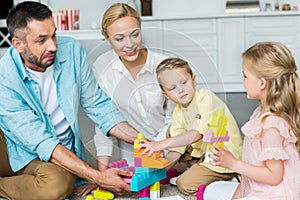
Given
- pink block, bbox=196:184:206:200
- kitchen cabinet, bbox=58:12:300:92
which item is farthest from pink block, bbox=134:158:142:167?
kitchen cabinet, bbox=58:12:300:92

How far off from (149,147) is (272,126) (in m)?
0.42

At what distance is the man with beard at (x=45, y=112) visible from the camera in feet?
6.29

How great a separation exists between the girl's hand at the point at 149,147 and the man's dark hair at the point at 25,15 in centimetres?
57

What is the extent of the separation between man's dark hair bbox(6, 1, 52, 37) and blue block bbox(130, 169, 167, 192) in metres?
0.63

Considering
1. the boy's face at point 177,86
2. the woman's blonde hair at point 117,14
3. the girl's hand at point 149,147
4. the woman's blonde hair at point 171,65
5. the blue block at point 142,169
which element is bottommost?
the blue block at point 142,169

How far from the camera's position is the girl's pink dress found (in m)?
1.49

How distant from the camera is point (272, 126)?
1.49 m

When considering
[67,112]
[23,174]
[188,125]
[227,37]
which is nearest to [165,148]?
[188,125]

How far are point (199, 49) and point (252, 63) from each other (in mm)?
425

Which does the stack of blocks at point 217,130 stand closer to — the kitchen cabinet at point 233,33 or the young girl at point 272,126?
the young girl at point 272,126

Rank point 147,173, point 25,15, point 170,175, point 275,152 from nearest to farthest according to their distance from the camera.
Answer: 1. point 275,152
2. point 147,173
3. point 25,15
4. point 170,175

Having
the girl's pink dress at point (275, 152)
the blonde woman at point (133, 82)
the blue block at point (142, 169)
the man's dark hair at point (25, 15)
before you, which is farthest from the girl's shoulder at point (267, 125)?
the man's dark hair at point (25, 15)

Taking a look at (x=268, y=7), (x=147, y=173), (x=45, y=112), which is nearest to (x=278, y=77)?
(x=147, y=173)

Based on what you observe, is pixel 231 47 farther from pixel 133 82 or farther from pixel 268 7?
pixel 133 82
